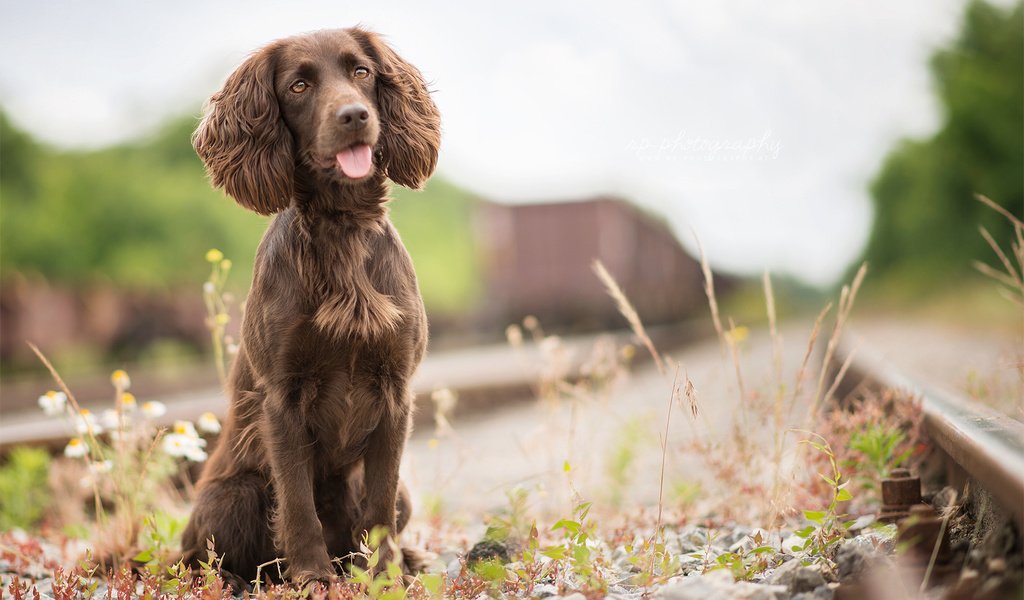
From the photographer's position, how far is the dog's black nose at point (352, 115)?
2363mm

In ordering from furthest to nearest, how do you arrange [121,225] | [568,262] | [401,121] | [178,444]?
[121,225] → [568,262] → [178,444] → [401,121]

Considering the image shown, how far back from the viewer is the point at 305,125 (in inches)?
100

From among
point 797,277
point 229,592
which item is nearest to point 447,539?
point 229,592

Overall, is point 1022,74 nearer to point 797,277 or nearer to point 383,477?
point 383,477

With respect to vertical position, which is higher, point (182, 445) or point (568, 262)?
point (182, 445)

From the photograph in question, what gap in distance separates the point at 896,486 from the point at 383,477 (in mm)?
1452

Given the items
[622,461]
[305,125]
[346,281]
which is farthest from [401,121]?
[622,461]

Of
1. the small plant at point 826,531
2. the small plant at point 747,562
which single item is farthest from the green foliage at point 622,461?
the small plant at point 826,531

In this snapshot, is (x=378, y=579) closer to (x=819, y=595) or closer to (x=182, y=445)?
(x=819, y=595)

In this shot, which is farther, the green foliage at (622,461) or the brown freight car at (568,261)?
the brown freight car at (568,261)

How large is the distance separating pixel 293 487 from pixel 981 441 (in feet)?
5.99

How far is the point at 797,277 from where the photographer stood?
82938 millimetres

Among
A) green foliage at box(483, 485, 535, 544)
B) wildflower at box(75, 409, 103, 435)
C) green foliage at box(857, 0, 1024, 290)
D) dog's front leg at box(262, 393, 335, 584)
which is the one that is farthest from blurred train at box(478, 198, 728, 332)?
dog's front leg at box(262, 393, 335, 584)

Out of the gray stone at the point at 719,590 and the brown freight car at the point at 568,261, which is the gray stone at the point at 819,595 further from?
the brown freight car at the point at 568,261
